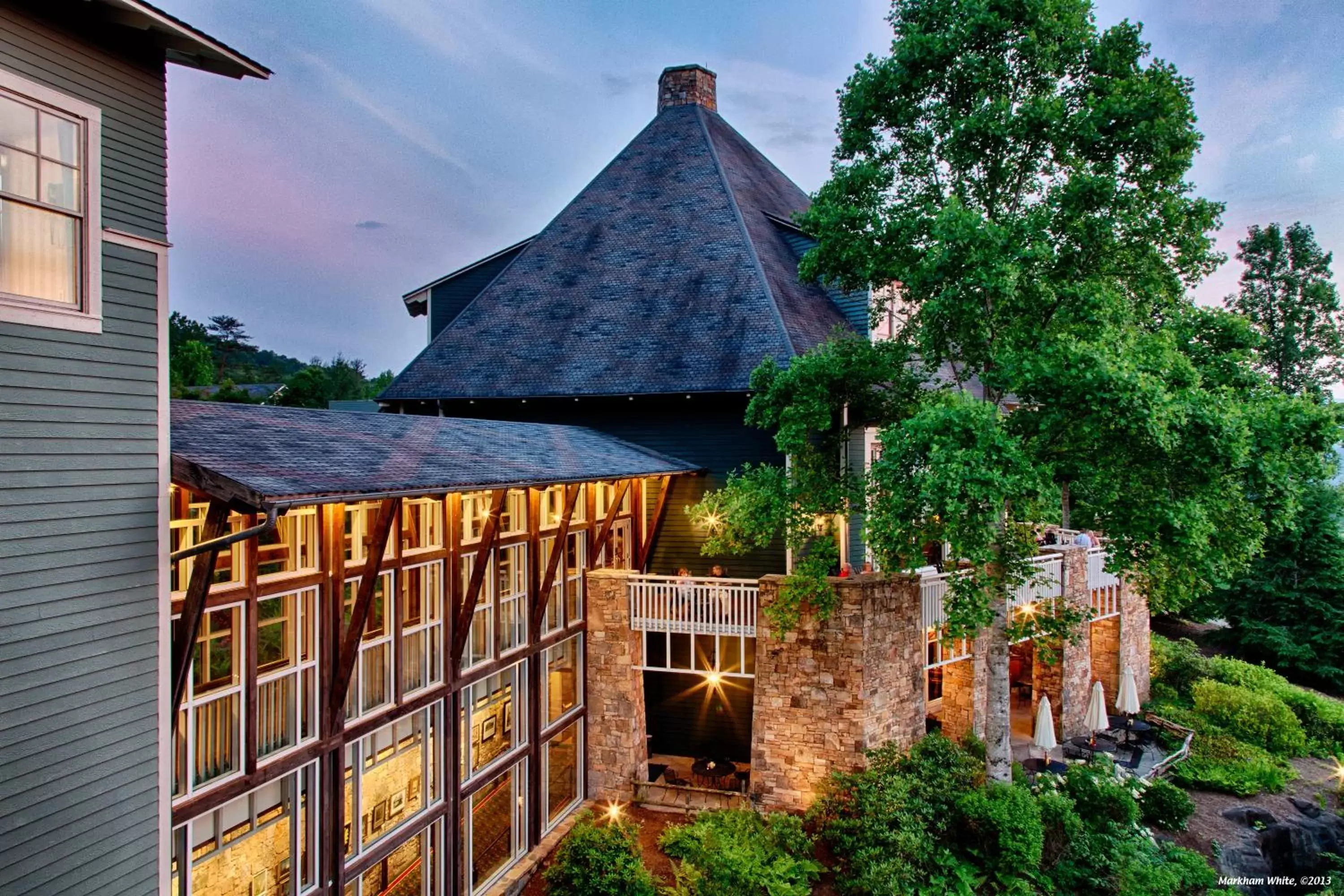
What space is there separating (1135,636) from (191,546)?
19794 mm

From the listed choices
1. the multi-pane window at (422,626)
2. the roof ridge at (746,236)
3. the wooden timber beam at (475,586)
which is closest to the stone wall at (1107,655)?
the roof ridge at (746,236)

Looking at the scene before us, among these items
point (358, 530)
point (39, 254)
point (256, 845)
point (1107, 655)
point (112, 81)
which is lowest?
point (1107, 655)

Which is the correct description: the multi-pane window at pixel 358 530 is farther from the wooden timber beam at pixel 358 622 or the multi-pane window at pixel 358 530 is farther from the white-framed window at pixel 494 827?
the white-framed window at pixel 494 827

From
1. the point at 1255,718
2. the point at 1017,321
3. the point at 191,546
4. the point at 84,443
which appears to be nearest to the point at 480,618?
the point at 191,546

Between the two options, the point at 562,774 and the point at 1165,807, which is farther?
the point at 1165,807

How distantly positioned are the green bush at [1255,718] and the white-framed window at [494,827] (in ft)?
53.9

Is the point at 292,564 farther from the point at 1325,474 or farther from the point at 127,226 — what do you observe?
the point at 1325,474

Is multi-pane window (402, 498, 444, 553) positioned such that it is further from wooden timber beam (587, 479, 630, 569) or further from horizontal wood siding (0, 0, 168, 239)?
horizontal wood siding (0, 0, 168, 239)

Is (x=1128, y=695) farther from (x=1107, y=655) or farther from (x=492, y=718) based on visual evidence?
(x=492, y=718)

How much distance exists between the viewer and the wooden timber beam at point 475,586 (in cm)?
977

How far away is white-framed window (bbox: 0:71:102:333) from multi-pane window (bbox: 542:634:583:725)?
8.70 meters

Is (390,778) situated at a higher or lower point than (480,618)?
lower

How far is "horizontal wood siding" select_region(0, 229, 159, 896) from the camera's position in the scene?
4.71 metres

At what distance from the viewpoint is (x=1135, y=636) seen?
17.5 metres
